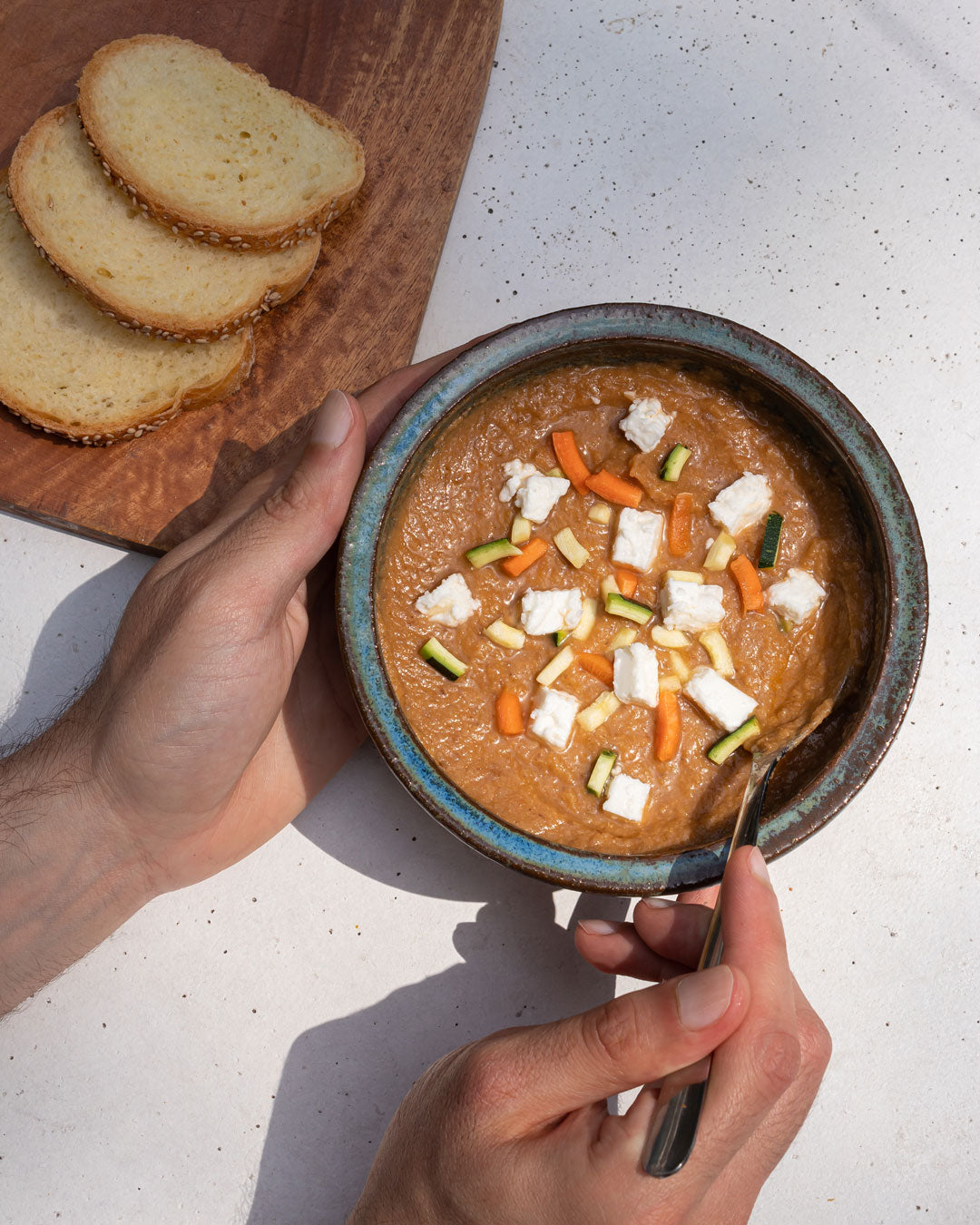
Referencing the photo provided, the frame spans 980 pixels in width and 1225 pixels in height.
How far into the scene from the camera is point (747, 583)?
77.9 inches

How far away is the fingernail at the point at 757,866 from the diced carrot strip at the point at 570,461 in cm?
83

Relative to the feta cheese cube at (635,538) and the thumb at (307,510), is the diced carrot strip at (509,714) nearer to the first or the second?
the feta cheese cube at (635,538)

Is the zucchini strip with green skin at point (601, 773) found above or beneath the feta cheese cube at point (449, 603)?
beneath

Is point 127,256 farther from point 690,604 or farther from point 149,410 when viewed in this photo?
point 690,604

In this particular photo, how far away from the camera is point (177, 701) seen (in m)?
2.07

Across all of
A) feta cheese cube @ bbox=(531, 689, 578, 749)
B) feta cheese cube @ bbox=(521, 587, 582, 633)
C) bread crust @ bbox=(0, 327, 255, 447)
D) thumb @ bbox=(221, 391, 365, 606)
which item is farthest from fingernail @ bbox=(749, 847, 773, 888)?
bread crust @ bbox=(0, 327, 255, 447)

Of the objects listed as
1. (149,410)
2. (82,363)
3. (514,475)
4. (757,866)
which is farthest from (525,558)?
(82,363)

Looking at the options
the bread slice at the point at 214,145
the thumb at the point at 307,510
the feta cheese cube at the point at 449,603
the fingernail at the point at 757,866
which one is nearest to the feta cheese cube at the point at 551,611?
the feta cheese cube at the point at 449,603

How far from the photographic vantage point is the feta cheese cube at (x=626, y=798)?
193cm

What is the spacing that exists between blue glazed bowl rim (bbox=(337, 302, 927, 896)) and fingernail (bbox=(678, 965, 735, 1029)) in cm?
22

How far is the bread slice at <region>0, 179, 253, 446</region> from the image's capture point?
2344 mm

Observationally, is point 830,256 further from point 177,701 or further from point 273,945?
point 273,945

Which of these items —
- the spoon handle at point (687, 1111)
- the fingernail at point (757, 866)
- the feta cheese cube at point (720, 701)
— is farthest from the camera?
the feta cheese cube at point (720, 701)

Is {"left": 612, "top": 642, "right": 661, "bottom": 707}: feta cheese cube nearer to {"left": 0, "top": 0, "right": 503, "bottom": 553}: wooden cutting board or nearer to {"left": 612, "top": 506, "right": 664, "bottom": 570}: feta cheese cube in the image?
{"left": 612, "top": 506, "right": 664, "bottom": 570}: feta cheese cube
